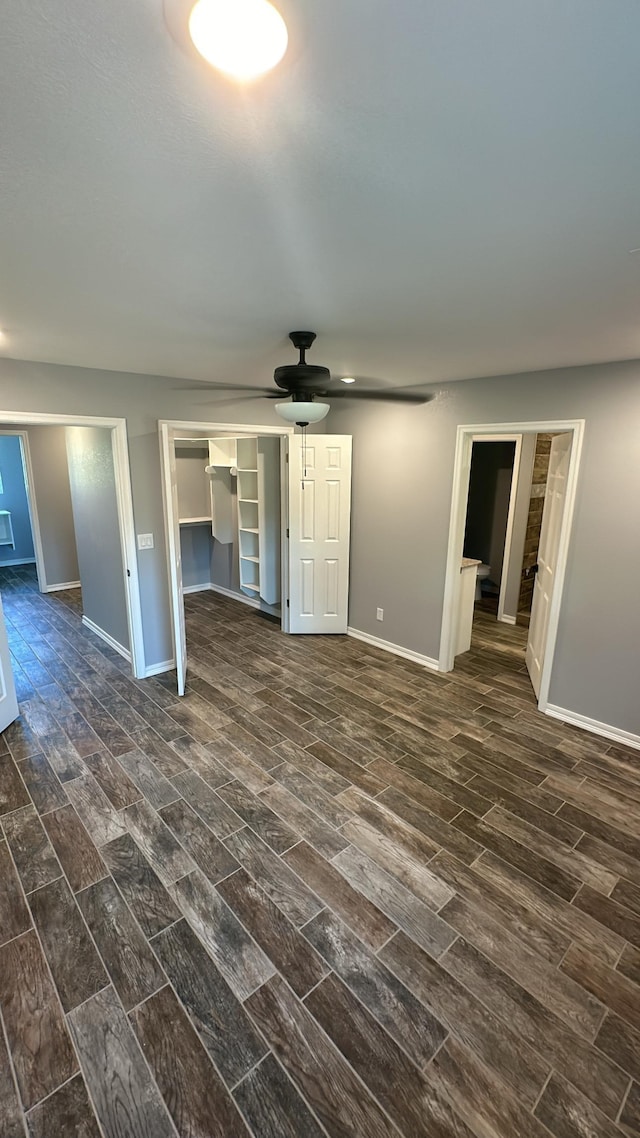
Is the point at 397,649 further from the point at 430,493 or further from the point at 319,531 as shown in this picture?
the point at 430,493

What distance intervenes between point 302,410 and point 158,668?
112 inches

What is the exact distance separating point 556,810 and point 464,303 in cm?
264

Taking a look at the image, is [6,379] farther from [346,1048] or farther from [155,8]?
[346,1048]

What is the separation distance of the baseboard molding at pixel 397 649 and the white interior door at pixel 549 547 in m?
0.87

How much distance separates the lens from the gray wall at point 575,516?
299cm

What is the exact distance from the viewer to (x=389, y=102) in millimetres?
877

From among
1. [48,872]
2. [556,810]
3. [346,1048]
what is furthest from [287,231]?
[556,810]

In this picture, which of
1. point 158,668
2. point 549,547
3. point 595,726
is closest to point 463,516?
point 549,547

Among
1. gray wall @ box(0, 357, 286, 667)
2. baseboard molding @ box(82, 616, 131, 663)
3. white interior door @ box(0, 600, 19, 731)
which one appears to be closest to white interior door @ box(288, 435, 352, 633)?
gray wall @ box(0, 357, 286, 667)

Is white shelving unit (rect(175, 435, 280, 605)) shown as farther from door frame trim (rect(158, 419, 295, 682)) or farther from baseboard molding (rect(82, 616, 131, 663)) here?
baseboard molding (rect(82, 616, 131, 663))

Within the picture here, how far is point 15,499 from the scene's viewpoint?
8.12 metres

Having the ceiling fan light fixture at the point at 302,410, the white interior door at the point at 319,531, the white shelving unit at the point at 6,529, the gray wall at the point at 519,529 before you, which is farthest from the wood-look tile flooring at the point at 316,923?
the white shelving unit at the point at 6,529

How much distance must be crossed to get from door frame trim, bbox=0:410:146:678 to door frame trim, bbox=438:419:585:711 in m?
2.67

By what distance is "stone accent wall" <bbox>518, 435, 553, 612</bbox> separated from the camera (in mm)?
5137
